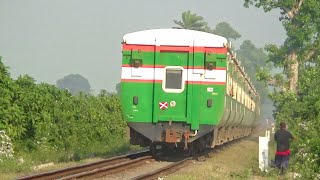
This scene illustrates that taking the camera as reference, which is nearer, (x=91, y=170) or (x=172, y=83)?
(x=91, y=170)

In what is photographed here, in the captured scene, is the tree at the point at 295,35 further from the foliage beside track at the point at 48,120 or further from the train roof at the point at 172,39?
the train roof at the point at 172,39

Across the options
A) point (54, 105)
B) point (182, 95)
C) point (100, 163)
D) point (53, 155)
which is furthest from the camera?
point (54, 105)

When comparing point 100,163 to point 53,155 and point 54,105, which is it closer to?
point 53,155

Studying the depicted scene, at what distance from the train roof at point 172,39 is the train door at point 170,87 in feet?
1.06

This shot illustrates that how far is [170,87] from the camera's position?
1819 cm

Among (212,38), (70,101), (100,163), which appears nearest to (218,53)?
(212,38)

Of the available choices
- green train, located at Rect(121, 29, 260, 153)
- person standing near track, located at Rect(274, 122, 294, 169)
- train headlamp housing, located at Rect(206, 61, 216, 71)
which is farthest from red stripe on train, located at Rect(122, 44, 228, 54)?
person standing near track, located at Rect(274, 122, 294, 169)

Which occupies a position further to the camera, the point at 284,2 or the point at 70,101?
the point at 284,2

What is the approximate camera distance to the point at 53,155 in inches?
776

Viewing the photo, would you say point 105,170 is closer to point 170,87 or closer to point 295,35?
point 170,87

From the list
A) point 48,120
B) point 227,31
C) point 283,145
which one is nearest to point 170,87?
point 283,145

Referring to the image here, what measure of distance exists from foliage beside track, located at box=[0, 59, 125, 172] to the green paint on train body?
10.5ft

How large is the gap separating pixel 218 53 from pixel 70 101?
8364 millimetres

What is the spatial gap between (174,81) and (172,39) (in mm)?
1211
